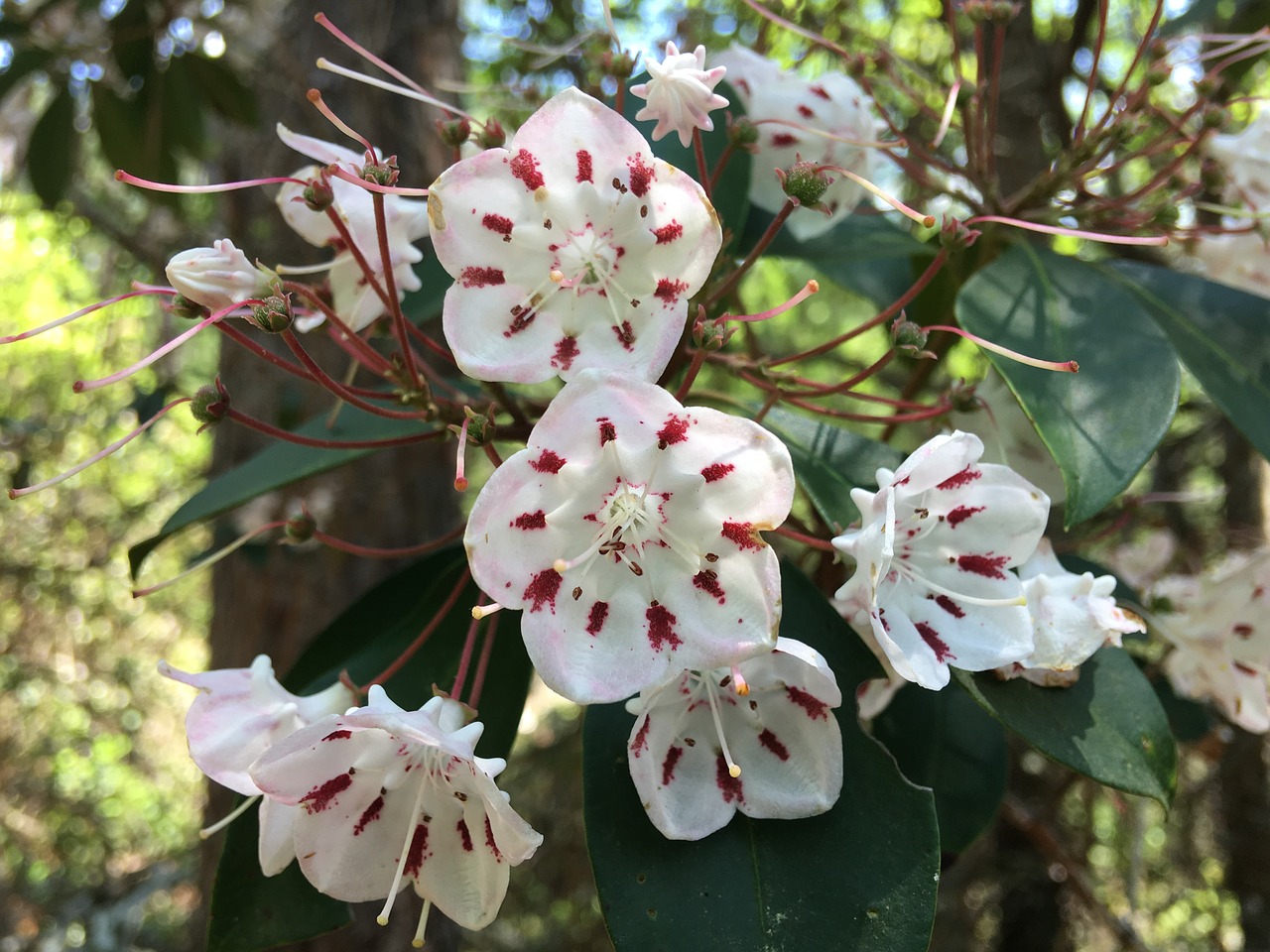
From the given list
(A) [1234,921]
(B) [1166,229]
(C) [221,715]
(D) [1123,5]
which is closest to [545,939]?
(A) [1234,921]

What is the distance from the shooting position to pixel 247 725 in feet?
2.77

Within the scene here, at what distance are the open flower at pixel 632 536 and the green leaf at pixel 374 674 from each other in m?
0.29

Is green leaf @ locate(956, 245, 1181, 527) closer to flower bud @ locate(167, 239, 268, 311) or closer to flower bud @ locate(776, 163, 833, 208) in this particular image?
flower bud @ locate(776, 163, 833, 208)

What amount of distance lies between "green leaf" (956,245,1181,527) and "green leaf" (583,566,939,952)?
259 mm

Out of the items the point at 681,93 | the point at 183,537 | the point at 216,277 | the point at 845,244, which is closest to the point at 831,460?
the point at 681,93

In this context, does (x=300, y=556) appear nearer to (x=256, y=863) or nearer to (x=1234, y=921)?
(x=256, y=863)

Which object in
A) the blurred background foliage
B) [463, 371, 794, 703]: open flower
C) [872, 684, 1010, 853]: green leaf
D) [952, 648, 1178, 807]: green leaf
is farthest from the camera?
the blurred background foliage

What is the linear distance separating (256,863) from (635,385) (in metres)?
0.59

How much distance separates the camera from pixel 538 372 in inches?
32.3

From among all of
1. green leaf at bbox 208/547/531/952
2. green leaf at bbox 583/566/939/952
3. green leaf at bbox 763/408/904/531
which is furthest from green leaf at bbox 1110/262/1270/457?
green leaf at bbox 208/547/531/952

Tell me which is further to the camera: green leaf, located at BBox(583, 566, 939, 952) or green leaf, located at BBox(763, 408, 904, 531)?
green leaf, located at BBox(763, 408, 904, 531)

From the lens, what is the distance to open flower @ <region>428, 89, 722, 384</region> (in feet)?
2.68

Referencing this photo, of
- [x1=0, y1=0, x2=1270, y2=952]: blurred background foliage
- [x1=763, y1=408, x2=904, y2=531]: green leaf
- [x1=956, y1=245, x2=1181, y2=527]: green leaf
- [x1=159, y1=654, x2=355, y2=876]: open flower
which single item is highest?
[x1=956, y1=245, x2=1181, y2=527]: green leaf

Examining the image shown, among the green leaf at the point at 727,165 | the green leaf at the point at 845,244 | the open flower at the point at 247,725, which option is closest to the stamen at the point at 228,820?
the open flower at the point at 247,725
